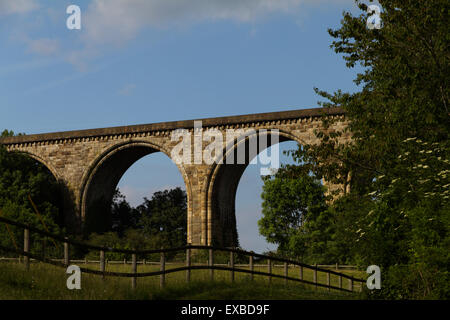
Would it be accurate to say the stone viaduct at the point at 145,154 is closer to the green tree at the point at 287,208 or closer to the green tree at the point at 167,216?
the green tree at the point at 287,208

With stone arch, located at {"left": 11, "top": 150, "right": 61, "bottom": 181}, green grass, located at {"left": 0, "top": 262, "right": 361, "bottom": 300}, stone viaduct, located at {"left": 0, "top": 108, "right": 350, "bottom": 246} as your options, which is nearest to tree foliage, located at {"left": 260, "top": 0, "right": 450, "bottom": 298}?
green grass, located at {"left": 0, "top": 262, "right": 361, "bottom": 300}

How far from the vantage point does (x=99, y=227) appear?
42.9 m

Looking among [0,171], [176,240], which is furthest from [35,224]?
[176,240]

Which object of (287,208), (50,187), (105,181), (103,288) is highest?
(105,181)

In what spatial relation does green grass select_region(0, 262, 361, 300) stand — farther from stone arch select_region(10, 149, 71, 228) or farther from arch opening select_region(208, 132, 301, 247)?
stone arch select_region(10, 149, 71, 228)

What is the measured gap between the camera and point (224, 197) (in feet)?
131

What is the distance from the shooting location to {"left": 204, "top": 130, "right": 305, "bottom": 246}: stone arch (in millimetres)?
37781

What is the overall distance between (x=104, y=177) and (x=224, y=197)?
894 cm

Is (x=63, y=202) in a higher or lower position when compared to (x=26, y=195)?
lower

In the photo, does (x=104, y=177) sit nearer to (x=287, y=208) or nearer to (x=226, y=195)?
(x=226, y=195)

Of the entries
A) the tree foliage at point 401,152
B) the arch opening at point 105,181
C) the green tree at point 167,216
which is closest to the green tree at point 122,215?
the green tree at point 167,216

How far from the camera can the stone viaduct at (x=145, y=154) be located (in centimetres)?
3709

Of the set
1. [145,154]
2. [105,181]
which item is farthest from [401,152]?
[105,181]
